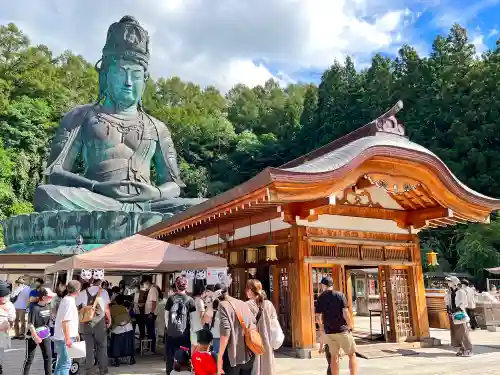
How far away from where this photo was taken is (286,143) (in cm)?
4347

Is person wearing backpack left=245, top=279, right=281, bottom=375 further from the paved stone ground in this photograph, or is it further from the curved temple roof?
the curved temple roof

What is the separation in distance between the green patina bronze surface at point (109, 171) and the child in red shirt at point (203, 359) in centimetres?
1495

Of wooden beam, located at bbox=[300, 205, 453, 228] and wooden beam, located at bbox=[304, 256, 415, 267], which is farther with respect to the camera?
wooden beam, located at bbox=[300, 205, 453, 228]

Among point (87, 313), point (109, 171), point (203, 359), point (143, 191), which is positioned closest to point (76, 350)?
point (87, 313)

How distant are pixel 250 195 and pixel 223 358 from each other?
11.0ft

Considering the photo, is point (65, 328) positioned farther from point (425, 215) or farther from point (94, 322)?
point (425, 215)

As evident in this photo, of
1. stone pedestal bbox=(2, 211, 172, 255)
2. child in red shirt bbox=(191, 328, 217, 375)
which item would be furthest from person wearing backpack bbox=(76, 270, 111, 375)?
stone pedestal bbox=(2, 211, 172, 255)

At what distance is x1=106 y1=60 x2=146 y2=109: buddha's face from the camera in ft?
73.8

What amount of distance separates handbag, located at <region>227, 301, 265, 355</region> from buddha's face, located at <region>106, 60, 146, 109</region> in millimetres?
19727

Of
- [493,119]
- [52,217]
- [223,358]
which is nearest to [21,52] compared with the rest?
[52,217]

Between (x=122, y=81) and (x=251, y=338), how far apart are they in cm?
2013

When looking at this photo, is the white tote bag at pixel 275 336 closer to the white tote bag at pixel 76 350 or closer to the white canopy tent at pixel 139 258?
the white tote bag at pixel 76 350

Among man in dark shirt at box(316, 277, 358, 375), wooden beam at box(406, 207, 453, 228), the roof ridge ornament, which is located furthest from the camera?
wooden beam at box(406, 207, 453, 228)

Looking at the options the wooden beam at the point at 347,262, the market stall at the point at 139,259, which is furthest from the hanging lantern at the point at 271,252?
the market stall at the point at 139,259
